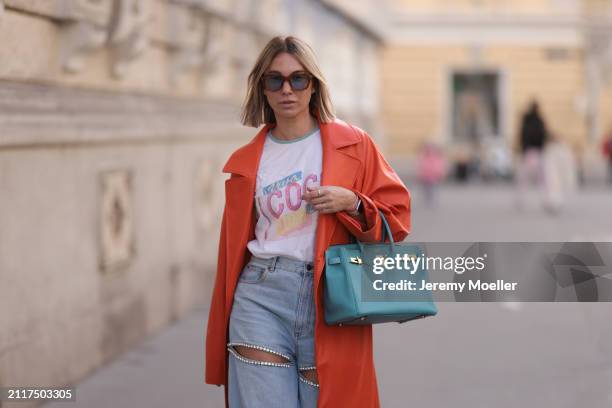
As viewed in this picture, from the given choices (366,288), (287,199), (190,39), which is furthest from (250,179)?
(190,39)

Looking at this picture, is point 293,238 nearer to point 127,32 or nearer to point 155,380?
point 155,380

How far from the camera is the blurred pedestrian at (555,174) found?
2098cm

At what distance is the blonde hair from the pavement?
2.93 m

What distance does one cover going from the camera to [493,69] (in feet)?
121

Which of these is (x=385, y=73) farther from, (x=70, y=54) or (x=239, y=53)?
(x=70, y=54)

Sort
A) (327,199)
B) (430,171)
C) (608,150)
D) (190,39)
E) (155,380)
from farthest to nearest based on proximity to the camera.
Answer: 1. (608,150)
2. (430,171)
3. (190,39)
4. (155,380)
5. (327,199)

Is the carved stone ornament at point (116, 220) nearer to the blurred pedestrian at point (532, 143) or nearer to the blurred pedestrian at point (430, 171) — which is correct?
the blurred pedestrian at point (532, 143)

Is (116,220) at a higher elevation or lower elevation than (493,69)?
lower

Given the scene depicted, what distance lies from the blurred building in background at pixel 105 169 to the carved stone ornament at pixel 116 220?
1 cm

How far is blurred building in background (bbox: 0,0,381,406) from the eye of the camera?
253 inches

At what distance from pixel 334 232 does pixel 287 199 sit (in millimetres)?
186

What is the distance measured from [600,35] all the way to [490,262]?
32659mm

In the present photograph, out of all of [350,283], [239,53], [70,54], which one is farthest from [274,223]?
[239,53]

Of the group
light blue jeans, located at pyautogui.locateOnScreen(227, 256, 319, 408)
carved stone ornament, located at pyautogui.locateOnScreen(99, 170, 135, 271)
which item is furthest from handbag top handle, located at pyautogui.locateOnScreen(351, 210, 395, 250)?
carved stone ornament, located at pyautogui.locateOnScreen(99, 170, 135, 271)
